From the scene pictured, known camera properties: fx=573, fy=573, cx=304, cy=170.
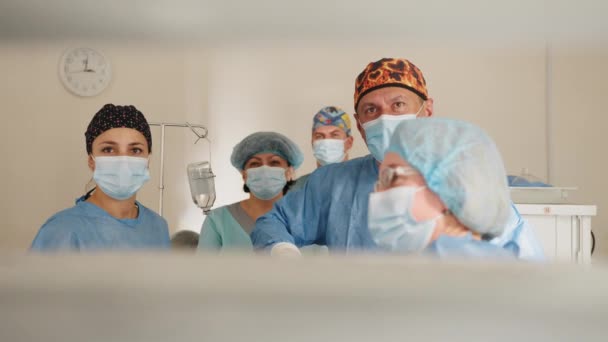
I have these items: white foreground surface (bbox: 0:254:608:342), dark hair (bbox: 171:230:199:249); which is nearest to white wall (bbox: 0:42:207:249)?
dark hair (bbox: 171:230:199:249)

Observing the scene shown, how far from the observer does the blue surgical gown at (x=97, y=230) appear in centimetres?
155

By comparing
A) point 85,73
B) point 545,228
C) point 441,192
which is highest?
point 85,73

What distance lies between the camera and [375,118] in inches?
53.6

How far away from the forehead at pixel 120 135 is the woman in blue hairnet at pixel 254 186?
1.62ft

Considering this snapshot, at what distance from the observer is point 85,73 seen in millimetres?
3635

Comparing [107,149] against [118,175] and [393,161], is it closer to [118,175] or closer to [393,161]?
[118,175]

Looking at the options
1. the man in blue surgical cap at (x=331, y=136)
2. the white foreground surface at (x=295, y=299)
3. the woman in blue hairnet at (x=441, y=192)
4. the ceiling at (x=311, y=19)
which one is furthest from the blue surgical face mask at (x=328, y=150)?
the white foreground surface at (x=295, y=299)

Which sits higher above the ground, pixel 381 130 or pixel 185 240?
pixel 381 130

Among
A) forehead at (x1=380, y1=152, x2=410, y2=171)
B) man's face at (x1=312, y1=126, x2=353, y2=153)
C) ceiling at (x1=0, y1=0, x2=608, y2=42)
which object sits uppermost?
man's face at (x1=312, y1=126, x2=353, y2=153)

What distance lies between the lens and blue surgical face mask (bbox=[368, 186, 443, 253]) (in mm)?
877

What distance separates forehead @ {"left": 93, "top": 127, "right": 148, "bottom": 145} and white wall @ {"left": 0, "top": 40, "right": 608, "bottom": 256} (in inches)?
72.3

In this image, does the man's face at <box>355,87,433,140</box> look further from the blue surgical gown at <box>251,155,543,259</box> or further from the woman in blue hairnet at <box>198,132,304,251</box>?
the woman in blue hairnet at <box>198,132,304,251</box>

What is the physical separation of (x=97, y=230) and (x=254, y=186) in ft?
2.39

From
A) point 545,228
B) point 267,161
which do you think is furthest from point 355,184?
point 545,228
